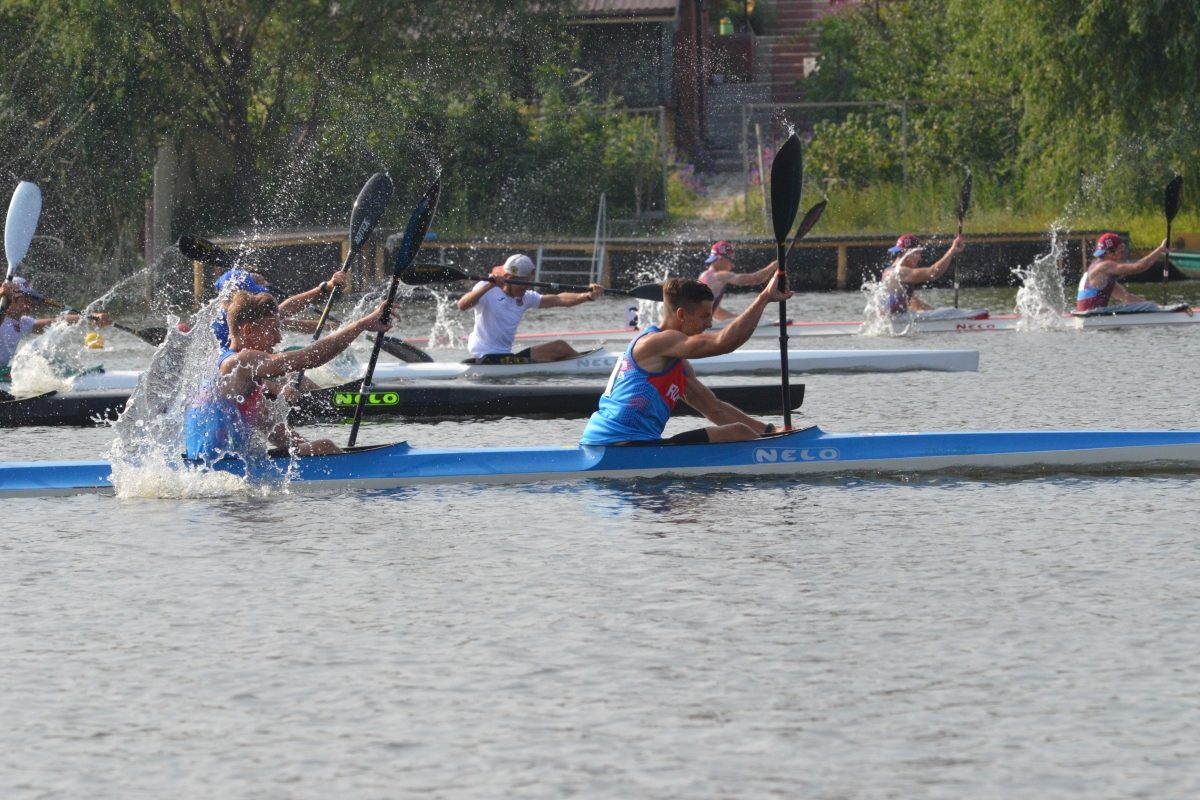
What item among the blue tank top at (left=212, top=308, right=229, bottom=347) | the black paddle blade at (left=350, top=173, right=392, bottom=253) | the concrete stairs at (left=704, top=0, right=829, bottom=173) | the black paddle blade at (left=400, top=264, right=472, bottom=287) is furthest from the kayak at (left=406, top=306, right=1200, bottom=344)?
the concrete stairs at (left=704, top=0, right=829, bottom=173)

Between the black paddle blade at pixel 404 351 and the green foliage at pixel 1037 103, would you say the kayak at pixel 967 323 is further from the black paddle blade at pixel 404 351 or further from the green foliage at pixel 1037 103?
the green foliage at pixel 1037 103

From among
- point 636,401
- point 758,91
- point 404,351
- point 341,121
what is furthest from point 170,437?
point 758,91

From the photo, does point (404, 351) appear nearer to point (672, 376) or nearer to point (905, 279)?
point (905, 279)

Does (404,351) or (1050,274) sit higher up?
(1050,274)

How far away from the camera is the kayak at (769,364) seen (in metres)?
16.9

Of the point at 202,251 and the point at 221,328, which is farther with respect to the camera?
the point at 202,251

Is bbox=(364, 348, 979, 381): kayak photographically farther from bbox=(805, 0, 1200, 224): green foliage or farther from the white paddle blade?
bbox=(805, 0, 1200, 224): green foliage

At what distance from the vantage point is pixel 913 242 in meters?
22.5

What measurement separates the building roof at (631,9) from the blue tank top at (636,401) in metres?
28.4

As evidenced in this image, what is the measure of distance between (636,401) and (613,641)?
3619 millimetres

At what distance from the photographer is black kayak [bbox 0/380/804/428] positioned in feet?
48.0

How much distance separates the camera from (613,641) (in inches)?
293

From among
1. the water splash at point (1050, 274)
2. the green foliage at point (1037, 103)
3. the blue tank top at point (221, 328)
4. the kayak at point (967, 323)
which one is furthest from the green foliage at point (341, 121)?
the blue tank top at point (221, 328)

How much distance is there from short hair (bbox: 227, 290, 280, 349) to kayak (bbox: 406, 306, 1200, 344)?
10026 millimetres
